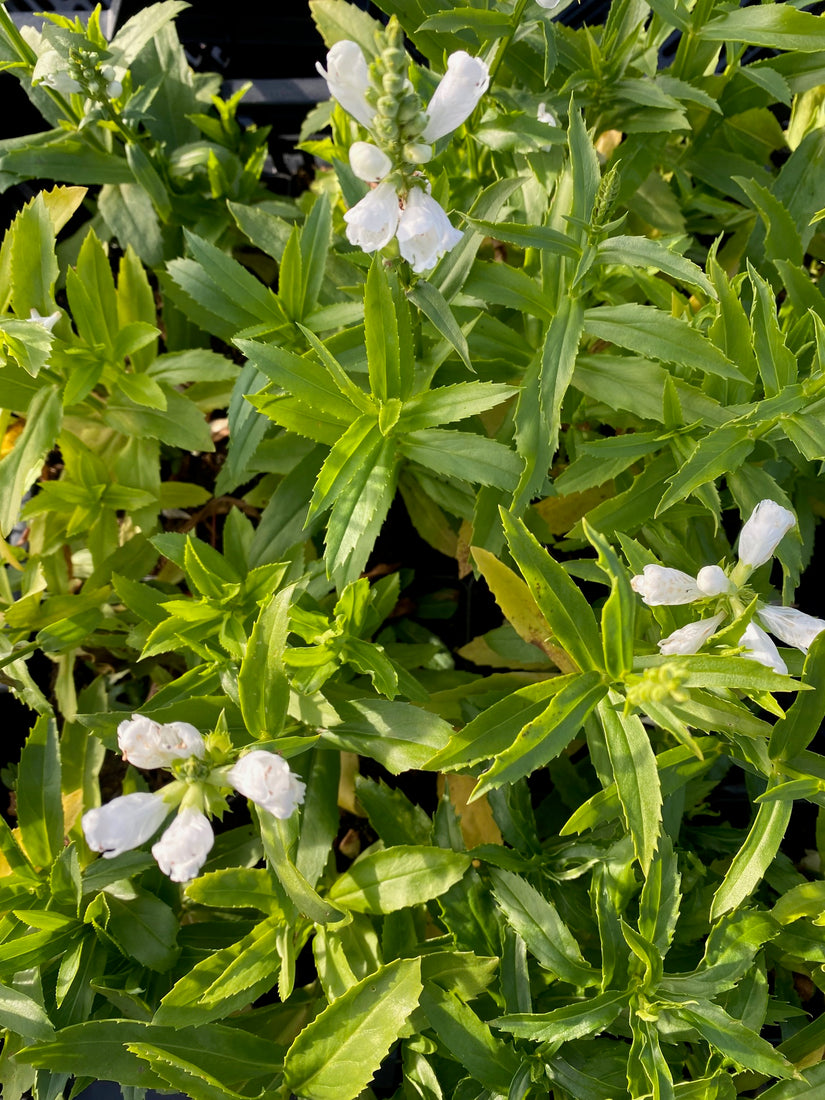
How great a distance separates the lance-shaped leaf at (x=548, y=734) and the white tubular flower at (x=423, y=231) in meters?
0.61

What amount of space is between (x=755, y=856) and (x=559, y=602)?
0.49 m

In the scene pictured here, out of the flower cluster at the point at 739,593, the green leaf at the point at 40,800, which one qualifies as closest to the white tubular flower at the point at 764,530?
the flower cluster at the point at 739,593

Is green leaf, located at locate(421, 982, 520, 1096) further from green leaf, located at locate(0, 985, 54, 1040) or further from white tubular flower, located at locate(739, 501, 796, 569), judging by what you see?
white tubular flower, located at locate(739, 501, 796, 569)

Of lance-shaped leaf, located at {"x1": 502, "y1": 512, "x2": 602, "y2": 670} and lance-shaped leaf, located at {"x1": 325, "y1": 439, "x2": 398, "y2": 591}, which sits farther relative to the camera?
lance-shaped leaf, located at {"x1": 325, "y1": 439, "x2": 398, "y2": 591}

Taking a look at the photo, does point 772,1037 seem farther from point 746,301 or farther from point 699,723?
point 746,301

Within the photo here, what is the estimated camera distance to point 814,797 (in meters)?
1.18

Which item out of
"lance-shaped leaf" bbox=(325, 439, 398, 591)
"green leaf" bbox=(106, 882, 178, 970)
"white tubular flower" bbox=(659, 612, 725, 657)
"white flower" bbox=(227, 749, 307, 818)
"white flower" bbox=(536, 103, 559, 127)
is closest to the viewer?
"white flower" bbox=(227, 749, 307, 818)

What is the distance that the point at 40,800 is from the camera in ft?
4.89

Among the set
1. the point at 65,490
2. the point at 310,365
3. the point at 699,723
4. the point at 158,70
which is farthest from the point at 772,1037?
the point at 158,70

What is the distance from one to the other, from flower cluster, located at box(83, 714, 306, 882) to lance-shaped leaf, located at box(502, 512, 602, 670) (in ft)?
1.34

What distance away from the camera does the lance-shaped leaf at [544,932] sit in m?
1.29

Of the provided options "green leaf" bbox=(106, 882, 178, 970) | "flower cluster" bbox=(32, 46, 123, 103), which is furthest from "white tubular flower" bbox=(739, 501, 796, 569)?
"flower cluster" bbox=(32, 46, 123, 103)

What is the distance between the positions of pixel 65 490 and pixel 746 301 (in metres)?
1.51

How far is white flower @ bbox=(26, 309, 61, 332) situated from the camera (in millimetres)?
1475
